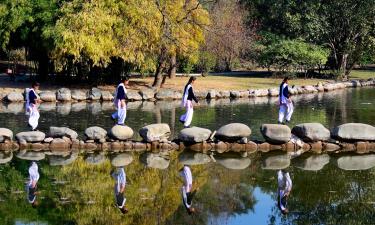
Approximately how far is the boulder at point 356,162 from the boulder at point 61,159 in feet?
24.0

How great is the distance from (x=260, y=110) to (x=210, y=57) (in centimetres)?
2150

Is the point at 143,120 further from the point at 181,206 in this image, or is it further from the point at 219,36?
the point at 219,36

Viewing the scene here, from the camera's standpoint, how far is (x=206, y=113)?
2762 cm

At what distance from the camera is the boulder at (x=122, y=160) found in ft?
54.4

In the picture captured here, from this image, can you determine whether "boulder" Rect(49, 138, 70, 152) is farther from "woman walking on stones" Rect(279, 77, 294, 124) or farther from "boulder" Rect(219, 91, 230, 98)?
"boulder" Rect(219, 91, 230, 98)

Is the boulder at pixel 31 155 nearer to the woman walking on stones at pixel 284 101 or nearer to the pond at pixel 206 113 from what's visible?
the pond at pixel 206 113

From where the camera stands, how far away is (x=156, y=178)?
Answer: 1484 cm

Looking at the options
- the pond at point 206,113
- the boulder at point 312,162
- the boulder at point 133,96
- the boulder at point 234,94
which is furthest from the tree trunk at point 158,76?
the boulder at point 312,162

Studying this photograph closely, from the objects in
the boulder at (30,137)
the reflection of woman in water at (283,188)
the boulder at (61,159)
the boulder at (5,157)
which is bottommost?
the boulder at (5,157)

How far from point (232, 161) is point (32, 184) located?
570 cm

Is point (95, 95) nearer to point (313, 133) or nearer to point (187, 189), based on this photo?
point (313, 133)

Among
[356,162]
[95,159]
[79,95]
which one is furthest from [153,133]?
[79,95]

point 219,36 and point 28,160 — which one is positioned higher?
point 219,36

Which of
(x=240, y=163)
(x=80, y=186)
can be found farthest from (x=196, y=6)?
(x=80, y=186)
